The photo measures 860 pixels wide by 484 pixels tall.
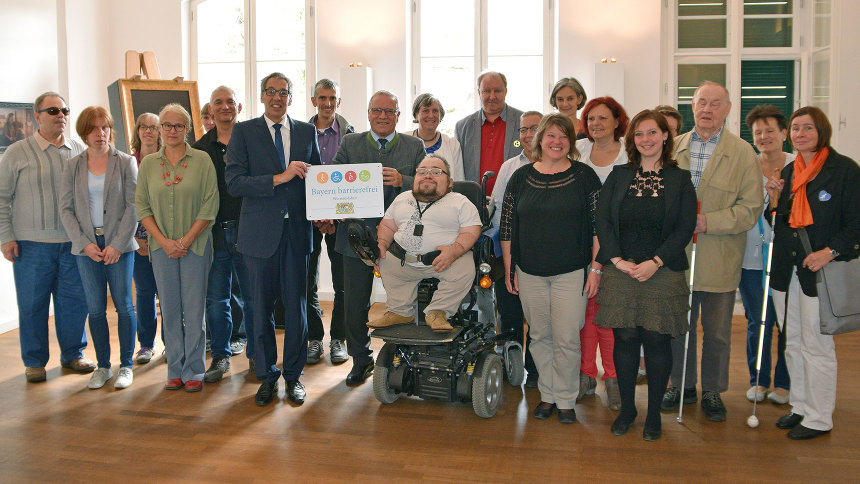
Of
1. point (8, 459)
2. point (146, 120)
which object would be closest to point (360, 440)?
point (8, 459)

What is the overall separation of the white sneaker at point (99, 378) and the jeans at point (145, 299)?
19.8 inches

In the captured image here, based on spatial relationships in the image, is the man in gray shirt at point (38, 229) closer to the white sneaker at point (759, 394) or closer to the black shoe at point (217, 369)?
the black shoe at point (217, 369)

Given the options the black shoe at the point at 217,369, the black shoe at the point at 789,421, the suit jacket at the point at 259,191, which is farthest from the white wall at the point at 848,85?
the black shoe at the point at 217,369

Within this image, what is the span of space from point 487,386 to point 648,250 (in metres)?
1.09

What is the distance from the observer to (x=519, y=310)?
4363mm

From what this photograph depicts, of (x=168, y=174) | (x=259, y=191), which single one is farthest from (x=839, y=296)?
(x=168, y=174)

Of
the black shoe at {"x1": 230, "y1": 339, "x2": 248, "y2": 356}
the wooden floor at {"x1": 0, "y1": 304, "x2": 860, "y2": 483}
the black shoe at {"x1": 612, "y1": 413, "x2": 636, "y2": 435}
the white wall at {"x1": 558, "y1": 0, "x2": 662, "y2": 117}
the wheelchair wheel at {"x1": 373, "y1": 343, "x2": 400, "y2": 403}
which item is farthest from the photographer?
the white wall at {"x1": 558, "y1": 0, "x2": 662, "y2": 117}

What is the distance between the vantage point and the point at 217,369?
178 inches

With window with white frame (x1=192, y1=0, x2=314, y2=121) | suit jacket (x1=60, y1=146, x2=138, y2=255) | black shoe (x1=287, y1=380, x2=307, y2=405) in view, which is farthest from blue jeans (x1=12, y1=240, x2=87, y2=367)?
window with white frame (x1=192, y1=0, x2=314, y2=121)

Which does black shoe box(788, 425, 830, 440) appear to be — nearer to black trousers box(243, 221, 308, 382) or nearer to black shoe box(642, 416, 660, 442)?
black shoe box(642, 416, 660, 442)

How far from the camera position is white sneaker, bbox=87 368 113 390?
4.37 m

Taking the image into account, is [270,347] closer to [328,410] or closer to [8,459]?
[328,410]

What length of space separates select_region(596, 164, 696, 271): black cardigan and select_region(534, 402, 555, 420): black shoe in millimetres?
858

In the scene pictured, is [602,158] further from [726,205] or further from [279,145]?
[279,145]
